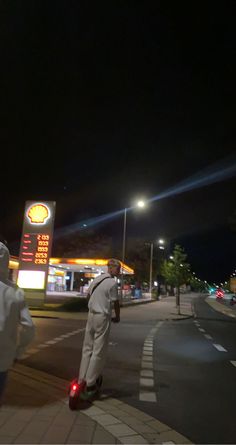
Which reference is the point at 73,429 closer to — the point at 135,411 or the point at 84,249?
the point at 135,411

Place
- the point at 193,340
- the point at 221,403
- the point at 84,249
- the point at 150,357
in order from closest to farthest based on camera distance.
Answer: the point at 221,403, the point at 150,357, the point at 193,340, the point at 84,249

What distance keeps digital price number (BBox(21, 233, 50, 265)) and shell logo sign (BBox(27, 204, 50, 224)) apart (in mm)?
841

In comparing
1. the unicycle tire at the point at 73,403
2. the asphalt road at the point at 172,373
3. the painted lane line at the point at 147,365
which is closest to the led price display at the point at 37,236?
the asphalt road at the point at 172,373

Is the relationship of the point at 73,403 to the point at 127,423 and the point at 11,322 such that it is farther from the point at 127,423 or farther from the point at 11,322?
the point at 11,322

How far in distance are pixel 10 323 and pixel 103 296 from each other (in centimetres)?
281

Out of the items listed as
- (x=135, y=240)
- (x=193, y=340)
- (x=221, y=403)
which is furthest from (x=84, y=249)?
(x=221, y=403)

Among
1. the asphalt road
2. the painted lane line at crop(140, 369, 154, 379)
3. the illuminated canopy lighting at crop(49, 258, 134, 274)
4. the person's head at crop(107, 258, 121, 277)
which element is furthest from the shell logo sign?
the person's head at crop(107, 258, 121, 277)

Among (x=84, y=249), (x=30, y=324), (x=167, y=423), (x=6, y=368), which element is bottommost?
(x=167, y=423)

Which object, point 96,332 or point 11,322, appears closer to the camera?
point 11,322

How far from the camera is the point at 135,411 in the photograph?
19.1 ft

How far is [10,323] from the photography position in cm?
334

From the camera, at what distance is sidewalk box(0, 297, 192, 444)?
14.9ft

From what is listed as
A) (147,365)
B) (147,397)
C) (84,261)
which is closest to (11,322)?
(147,397)

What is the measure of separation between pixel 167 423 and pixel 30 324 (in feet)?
9.93
